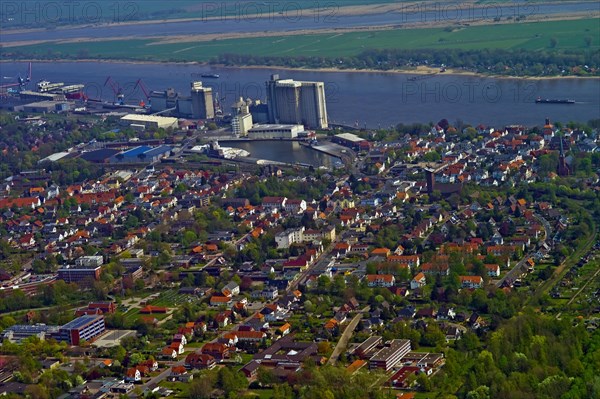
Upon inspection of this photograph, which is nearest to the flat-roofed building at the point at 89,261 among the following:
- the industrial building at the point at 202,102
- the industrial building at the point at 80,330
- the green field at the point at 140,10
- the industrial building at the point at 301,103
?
the industrial building at the point at 80,330

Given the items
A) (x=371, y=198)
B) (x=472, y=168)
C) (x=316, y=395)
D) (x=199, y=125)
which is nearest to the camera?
(x=316, y=395)

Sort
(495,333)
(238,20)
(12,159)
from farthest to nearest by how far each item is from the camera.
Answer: (238,20) → (12,159) → (495,333)

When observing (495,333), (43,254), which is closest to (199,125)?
(43,254)

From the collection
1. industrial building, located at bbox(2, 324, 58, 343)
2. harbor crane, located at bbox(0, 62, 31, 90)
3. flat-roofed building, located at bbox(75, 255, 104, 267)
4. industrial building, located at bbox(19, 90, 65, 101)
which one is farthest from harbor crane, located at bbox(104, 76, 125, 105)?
industrial building, located at bbox(2, 324, 58, 343)

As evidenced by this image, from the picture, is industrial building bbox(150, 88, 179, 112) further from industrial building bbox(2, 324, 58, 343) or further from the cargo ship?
industrial building bbox(2, 324, 58, 343)

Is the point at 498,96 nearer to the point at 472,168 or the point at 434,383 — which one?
the point at 472,168
